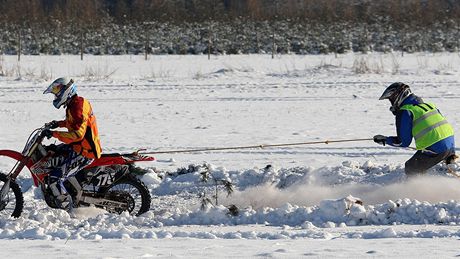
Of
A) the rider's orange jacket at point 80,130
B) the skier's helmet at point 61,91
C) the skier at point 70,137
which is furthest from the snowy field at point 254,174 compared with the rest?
the skier's helmet at point 61,91

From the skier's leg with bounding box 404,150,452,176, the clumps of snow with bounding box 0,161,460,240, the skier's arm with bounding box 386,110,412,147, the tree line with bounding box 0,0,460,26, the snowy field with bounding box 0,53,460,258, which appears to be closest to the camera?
the snowy field with bounding box 0,53,460,258

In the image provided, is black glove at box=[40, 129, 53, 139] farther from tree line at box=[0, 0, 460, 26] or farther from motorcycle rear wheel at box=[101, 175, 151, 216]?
tree line at box=[0, 0, 460, 26]

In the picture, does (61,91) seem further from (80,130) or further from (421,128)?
(421,128)

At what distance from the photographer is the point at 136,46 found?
4141 centimetres

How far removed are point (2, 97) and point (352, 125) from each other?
33.1 feet

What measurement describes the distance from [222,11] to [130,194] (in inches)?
1769

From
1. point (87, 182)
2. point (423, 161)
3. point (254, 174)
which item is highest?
point (423, 161)

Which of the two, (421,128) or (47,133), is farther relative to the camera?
(421,128)

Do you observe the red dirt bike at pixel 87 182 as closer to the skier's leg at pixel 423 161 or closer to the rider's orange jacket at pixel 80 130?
the rider's orange jacket at pixel 80 130

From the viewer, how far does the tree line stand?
1907 inches

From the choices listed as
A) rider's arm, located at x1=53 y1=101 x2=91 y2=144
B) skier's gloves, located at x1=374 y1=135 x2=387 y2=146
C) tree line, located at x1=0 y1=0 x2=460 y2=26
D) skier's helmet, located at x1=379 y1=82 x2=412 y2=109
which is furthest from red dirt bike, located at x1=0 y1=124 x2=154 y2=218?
tree line, located at x1=0 y1=0 x2=460 y2=26

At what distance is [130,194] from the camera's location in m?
9.20

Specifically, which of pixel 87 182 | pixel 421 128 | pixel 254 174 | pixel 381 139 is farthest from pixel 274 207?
pixel 87 182

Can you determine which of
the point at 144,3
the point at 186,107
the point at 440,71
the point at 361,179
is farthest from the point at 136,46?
the point at 361,179
